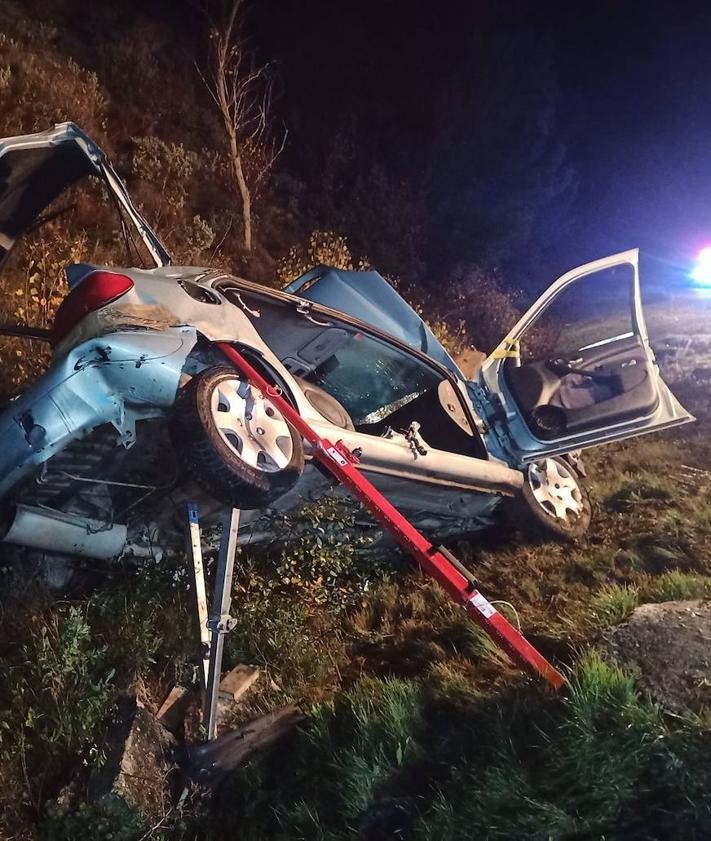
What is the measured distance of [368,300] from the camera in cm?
455

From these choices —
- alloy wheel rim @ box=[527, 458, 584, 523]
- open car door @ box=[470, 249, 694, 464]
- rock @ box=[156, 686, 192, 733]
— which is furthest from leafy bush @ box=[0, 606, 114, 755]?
alloy wheel rim @ box=[527, 458, 584, 523]

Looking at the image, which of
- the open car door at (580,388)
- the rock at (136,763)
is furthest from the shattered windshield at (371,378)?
the rock at (136,763)

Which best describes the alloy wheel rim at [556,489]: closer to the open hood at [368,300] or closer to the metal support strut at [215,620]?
the open hood at [368,300]

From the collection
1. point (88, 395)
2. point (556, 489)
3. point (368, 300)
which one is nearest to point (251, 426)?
point (88, 395)

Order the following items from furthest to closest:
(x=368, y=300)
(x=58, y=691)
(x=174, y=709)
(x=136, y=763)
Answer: (x=368, y=300)
(x=174, y=709)
(x=58, y=691)
(x=136, y=763)

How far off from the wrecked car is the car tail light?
0.01 meters

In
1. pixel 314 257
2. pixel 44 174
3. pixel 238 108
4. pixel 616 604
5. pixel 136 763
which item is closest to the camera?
pixel 136 763

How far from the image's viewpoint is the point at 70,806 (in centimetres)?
272

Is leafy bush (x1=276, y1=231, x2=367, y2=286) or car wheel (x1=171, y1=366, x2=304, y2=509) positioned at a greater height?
car wheel (x1=171, y1=366, x2=304, y2=509)

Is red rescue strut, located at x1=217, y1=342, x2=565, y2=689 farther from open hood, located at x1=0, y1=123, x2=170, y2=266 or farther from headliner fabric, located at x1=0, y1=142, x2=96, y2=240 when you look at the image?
headliner fabric, located at x1=0, y1=142, x2=96, y2=240

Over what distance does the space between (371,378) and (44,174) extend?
2283 mm

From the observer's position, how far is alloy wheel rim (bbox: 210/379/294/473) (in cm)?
291

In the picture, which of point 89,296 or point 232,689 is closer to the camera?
point 89,296

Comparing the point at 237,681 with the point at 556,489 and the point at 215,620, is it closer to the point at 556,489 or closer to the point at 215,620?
the point at 215,620
